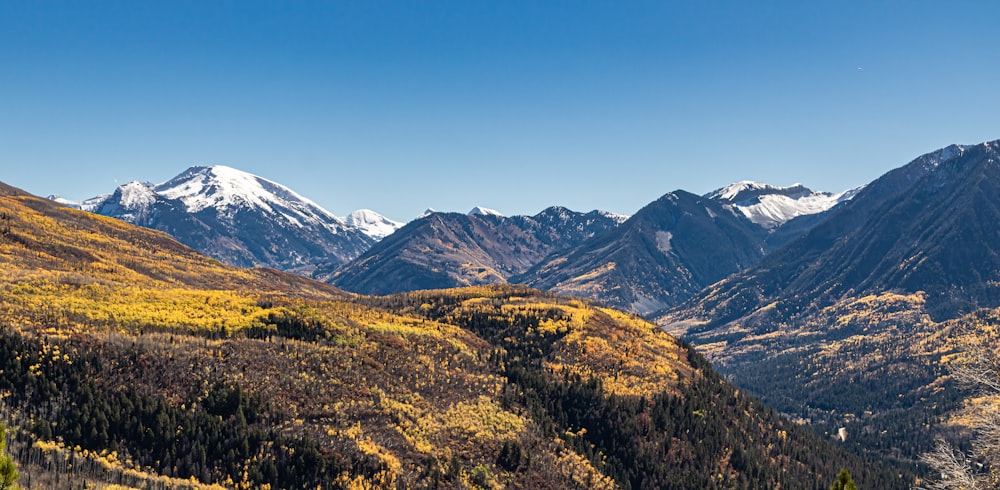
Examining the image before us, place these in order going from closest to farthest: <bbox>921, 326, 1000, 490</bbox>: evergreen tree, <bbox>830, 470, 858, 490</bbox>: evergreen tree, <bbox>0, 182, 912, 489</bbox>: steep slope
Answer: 1. <bbox>921, 326, 1000, 490</bbox>: evergreen tree
2. <bbox>830, 470, 858, 490</bbox>: evergreen tree
3. <bbox>0, 182, 912, 489</bbox>: steep slope

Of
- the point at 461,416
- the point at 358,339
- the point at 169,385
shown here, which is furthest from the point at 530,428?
the point at 169,385

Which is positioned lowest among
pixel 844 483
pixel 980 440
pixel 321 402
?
pixel 321 402

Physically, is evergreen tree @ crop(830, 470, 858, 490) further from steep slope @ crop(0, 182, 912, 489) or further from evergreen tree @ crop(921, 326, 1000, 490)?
steep slope @ crop(0, 182, 912, 489)

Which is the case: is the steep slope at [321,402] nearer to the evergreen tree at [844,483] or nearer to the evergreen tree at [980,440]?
the evergreen tree at [844,483]

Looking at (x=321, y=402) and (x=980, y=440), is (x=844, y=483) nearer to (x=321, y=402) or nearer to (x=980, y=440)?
(x=980, y=440)

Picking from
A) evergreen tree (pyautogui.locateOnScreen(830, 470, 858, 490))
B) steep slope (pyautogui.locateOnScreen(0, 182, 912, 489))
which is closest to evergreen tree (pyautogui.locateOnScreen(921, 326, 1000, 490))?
evergreen tree (pyautogui.locateOnScreen(830, 470, 858, 490))

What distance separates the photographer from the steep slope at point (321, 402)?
86438 mm

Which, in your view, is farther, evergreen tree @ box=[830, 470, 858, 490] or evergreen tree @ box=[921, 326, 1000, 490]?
evergreen tree @ box=[830, 470, 858, 490]

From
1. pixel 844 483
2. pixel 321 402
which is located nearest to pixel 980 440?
pixel 844 483

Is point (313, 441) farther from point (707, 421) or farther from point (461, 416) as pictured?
point (707, 421)

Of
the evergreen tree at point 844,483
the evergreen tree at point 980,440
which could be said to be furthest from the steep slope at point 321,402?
the evergreen tree at point 980,440

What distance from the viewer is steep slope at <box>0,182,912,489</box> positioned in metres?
86.4

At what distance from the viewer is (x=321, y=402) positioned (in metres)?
112

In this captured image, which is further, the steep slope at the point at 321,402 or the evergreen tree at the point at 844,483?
the steep slope at the point at 321,402
